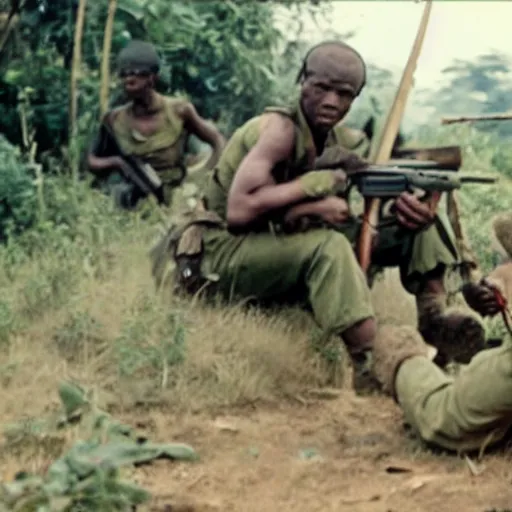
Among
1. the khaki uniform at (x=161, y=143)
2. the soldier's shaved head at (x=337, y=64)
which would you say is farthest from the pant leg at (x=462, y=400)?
the khaki uniform at (x=161, y=143)

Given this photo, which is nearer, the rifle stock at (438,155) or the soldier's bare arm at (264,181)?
the soldier's bare arm at (264,181)

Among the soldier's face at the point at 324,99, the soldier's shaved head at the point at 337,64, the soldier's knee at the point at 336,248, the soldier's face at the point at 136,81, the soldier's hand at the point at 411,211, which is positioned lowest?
the soldier's knee at the point at 336,248

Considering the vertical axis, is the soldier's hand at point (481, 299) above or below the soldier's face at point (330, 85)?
below

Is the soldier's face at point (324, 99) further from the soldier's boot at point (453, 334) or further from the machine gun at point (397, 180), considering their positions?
the soldier's boot at point (453, 334)

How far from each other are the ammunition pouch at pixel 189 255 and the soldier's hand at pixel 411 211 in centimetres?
76

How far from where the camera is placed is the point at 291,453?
535 centimetres

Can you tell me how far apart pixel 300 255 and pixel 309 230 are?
0.12 meters

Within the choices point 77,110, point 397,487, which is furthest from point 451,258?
point 77,110

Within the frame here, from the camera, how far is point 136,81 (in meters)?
9.19

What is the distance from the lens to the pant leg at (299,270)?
617 cm

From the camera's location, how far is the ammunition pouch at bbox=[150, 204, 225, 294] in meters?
6.72

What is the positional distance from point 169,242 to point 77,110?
2.77 metres

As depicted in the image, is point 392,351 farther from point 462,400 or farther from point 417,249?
point 417,249

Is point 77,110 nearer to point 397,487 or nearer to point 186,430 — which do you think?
point 186,430
